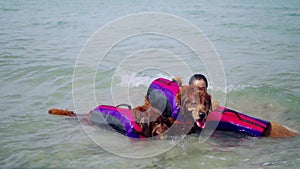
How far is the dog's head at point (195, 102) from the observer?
15.5ft

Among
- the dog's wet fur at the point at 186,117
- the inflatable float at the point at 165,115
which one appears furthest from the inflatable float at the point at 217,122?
the dog's wet fur at the point at 186,117

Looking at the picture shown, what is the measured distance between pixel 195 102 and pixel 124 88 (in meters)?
4.68

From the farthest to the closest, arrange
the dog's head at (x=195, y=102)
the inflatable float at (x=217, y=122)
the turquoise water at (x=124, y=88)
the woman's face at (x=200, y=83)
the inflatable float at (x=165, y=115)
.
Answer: the inflatable float at (x=217, y=122), the inflatable float at (x=165, y=115), the woman's face at (x=200, y=83), the turquoise water at (x=124, y=88), the dog's head at (x=195, y=102)

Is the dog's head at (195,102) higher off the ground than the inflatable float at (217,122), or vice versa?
the dog's head at (195,102)

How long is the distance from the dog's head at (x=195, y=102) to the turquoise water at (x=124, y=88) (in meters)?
0.60

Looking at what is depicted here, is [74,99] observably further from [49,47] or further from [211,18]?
[211,18]

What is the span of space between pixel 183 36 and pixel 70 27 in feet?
20.6

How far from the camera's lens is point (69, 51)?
13.0 m

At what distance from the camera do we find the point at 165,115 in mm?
5332

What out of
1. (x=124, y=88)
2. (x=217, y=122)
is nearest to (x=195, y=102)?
(x=217, y=122)

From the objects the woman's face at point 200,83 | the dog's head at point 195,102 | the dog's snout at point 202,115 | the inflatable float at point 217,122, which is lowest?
the inflatable float at point 217,122

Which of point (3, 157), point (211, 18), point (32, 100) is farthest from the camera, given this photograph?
point (211, 18)

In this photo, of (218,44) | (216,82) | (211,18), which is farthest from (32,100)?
(211,18)

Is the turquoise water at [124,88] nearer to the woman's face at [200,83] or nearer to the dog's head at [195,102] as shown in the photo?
the dog's head at [195,102]
